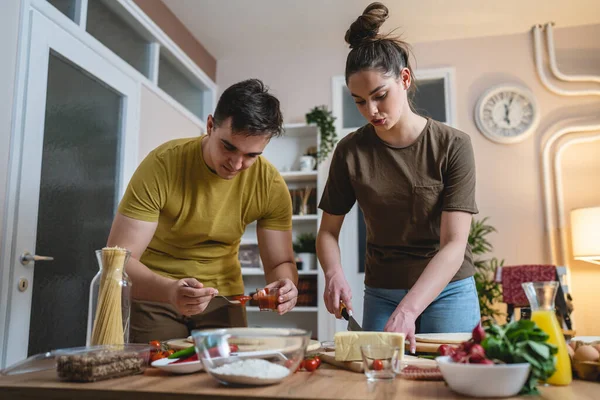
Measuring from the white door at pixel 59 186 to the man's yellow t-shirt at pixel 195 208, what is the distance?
3.06 ft

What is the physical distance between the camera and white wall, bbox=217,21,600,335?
3953mm

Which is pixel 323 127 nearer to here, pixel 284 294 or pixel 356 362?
pixel 284 294

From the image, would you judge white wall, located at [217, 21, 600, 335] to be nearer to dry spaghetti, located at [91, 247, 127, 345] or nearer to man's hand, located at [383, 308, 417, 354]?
man's hand, located at [383, 308, 417, 354]

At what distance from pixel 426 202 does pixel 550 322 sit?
0.69 m

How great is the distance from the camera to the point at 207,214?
5.66ft

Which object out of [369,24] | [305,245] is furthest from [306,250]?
[369,24]

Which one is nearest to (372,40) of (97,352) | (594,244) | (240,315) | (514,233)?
(240,315)

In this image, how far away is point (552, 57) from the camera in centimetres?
407

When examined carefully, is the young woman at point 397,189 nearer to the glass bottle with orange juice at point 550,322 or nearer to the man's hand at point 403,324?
the man's hand at point 403,324

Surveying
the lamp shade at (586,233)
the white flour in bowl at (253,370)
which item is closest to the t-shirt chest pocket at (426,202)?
the white flour in bowl at (253,370)

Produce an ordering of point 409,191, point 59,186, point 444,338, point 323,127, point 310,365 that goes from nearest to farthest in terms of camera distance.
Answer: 1. point 310,365
2. point 444,338
3. point 409,191
4. point 59,186
5. point 323,127

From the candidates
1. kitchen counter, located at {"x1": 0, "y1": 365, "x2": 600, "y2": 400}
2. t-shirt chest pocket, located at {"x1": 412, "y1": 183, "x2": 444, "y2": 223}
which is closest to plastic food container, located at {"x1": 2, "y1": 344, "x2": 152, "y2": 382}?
kitchen counter, located at {"x1": 0, "y1": 365, "x2": 600, "y2": 400}

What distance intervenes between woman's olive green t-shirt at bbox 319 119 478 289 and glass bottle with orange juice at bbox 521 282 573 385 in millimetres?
592

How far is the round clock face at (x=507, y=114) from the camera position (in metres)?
4.09
